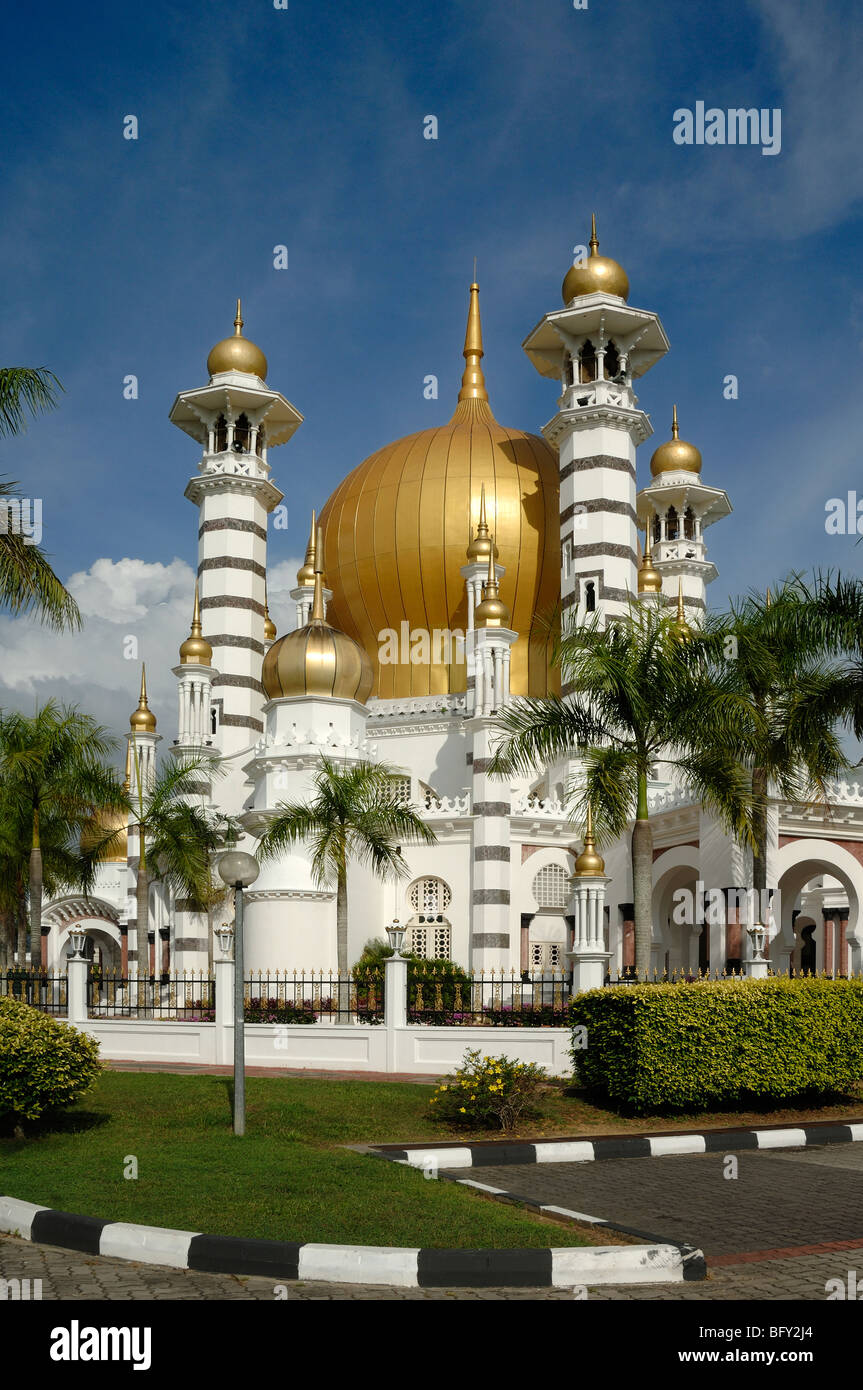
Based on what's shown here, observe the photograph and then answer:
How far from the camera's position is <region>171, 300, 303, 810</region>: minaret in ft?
157

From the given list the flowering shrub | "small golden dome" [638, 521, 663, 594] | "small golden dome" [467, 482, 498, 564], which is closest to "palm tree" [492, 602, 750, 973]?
the flowering shrub

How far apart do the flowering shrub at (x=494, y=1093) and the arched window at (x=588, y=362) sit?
35.7 m

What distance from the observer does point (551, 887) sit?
3894 centimetres

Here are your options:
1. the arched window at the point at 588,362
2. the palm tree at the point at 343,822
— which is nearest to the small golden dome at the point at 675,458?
the arched window at the point at 588,362

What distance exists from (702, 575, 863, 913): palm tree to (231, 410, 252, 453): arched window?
32019 mm

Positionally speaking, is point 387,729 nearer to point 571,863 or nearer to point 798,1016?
point 571,863

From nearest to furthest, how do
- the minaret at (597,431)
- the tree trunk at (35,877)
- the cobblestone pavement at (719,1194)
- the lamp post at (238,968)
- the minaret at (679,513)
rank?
the cobblestone pavement at (719,1194) → the lamp post at (238,968) → the tree trunk at (35,877) → the minaret at (597,431) → the minaret at (679,513)

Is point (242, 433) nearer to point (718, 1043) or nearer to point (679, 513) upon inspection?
point (679, 513)

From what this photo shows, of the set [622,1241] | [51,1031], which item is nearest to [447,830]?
[51,1031]

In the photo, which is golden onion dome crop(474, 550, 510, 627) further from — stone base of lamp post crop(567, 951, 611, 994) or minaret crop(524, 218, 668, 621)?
stone base of lamp post crop(567, 951, 611, 994)

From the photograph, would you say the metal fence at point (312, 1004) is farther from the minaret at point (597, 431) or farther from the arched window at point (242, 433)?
the arched window at point (242, 433)

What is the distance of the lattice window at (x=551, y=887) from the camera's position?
38750mm

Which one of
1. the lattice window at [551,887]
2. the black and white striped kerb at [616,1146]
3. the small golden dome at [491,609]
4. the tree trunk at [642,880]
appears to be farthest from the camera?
the small golden dome at [491,609]
